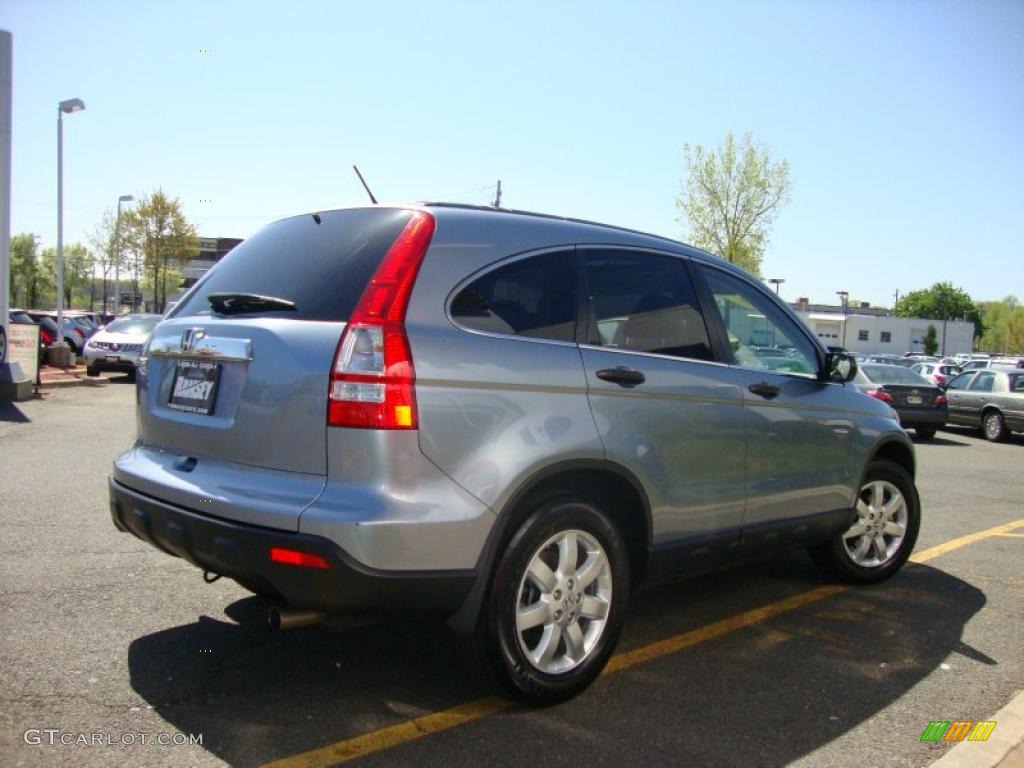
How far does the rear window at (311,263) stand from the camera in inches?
118

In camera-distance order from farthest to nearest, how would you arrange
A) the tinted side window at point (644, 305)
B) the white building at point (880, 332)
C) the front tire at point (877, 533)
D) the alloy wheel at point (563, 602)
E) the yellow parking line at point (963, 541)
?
the white building at point (880, 332) < the yellow parking line at point (963, 541) < the front tire at point (877, 533) < the tinted side window at point (644, 305) < the alloy wheel at point (563, 602)

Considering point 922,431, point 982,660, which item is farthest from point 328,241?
point 922,431

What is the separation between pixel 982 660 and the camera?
160 inches

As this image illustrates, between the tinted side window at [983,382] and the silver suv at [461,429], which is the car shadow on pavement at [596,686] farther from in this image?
the tinted side window at [983,382]

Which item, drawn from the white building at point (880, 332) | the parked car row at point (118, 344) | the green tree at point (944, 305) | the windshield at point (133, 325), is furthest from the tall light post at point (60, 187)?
the green tree at point (944, 305)

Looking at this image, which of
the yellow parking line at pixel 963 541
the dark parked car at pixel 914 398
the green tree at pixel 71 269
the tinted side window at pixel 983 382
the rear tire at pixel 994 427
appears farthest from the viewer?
the green tree at pixel 71 269

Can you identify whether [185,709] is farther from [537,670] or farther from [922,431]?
[922,431]

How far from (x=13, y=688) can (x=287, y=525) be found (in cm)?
139

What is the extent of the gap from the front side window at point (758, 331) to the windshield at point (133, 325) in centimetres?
1744

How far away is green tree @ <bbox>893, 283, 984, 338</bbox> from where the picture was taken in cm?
11500

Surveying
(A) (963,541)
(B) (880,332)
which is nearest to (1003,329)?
(B) (880,332)

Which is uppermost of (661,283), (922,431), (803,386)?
(661,283)

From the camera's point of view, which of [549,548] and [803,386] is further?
[803,386]
